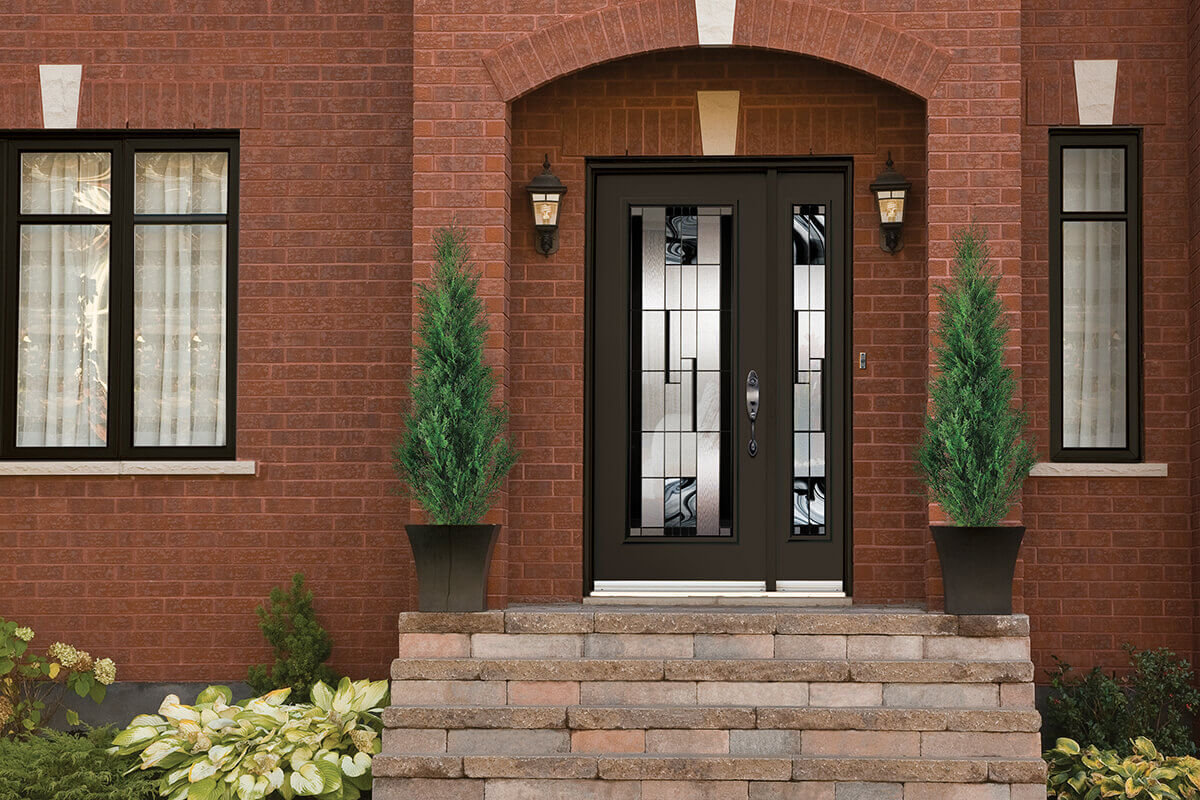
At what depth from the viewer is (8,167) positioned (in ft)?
24.9

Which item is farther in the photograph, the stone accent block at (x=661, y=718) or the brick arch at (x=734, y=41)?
the brick arch at (x=734, y=41)

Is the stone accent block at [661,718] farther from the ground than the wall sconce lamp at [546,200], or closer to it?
closer to it

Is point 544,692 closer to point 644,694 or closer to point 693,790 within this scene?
point 644,694

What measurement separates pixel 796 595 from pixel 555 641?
155 cm

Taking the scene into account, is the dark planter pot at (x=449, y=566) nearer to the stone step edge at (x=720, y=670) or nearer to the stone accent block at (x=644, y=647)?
the stone step edge at (x=720, y=670)

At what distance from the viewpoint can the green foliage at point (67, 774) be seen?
6.07 m

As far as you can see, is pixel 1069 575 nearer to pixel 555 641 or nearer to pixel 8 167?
pixel 555 641

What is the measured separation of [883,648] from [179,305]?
431 cm

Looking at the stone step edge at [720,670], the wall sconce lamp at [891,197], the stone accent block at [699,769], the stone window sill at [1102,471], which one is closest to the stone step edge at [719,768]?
the stone accent block at [699,769]

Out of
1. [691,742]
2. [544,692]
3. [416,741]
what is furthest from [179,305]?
[691,742]

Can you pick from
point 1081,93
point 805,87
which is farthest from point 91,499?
point 1081,93

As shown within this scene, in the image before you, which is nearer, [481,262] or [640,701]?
[640,701]

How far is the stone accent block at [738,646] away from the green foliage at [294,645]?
2.18 metres

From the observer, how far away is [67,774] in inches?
246
